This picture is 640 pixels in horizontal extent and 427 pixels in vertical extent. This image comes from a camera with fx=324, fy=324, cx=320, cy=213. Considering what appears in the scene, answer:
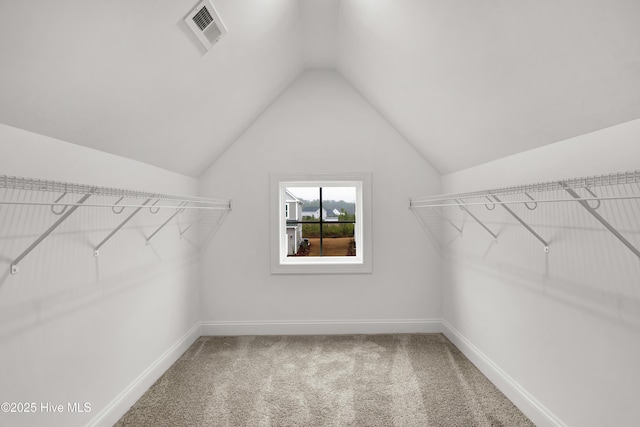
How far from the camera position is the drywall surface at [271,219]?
3.17 meters

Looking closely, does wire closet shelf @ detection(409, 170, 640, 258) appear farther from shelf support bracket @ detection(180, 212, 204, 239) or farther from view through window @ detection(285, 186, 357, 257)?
shelf support bracket @ detection(180, 212, 204, 239)

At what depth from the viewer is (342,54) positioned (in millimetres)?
2758

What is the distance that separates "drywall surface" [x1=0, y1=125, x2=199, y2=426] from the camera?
4.11 ft

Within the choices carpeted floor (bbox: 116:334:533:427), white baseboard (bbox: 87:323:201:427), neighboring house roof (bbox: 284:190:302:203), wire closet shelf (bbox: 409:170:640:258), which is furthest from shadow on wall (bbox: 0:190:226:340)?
wire closet shelf (bbox: 409:170:640:258)

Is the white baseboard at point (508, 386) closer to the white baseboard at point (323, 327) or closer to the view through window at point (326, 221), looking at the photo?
the white baseboard at point (323, 327)

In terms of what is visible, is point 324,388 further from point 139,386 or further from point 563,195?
point 563,195

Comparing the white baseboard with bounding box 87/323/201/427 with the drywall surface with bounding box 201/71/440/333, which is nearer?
the white baseboard with bounding box 87/323/201/427

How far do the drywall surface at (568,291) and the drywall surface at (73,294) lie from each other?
236cm

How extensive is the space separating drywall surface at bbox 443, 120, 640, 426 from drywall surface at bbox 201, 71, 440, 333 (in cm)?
83

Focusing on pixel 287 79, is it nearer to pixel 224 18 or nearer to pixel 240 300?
pixel 224 18

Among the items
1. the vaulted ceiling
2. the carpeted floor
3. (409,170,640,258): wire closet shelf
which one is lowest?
the carpeted floor

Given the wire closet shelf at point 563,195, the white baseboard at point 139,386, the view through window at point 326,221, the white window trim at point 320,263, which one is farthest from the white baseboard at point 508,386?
the white baseboard at point 139,386

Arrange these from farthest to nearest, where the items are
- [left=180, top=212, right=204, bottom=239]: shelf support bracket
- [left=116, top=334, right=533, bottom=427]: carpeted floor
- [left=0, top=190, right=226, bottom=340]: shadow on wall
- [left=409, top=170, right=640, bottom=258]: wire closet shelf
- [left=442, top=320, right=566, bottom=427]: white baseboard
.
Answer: [left=180, top=212, right=204, bottom=239]: shelf support bracket < [left=116, top=334, right=533, bottom=427]: carpeted floor < [left=442, top=320, right=566, bottom=427]: white baseboard < [left=0, top=190, right=226, bottom=340]: shadow on wall < [left=409, top=170, right=640, bottom=258]: wire closet shelf

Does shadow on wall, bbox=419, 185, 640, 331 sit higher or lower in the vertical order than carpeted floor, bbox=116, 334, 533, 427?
higher
